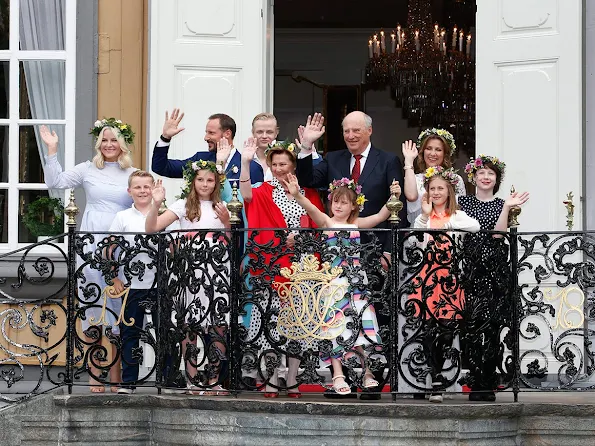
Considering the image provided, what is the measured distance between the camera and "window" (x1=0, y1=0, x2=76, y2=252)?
10.3m

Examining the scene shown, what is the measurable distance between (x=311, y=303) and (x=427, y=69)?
692 cm

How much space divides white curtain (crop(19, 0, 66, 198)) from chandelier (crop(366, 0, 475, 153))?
15.2 feet

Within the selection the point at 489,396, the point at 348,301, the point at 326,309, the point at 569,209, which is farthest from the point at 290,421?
the point at 569,209

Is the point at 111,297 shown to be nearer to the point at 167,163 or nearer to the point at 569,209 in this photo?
the point at 167,163

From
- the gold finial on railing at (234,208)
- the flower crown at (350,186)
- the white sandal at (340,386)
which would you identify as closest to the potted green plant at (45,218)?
the gold finial on railing at (234,208)

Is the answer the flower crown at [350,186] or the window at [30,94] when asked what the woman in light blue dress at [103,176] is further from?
the flower crown at [350,186]

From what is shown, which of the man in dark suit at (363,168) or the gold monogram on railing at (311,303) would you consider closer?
the gold monogram on railing at (311,303)

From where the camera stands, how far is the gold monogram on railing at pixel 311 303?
7.45 meters

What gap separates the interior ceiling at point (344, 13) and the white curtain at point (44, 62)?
18.3 feet

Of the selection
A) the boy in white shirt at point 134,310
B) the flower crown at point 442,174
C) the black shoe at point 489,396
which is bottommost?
the black shoe at point 489,396

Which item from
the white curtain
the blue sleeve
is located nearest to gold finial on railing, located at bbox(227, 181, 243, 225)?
the blue sleeve

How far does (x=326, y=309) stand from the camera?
7457 mm

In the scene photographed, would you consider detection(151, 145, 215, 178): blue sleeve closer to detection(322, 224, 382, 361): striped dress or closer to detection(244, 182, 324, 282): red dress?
detection(244, 182, 324, 282): red dress

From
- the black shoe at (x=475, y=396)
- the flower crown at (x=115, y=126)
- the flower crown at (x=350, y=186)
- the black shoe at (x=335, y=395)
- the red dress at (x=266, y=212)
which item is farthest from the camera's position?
the flower crown at (x=115, y=126)
